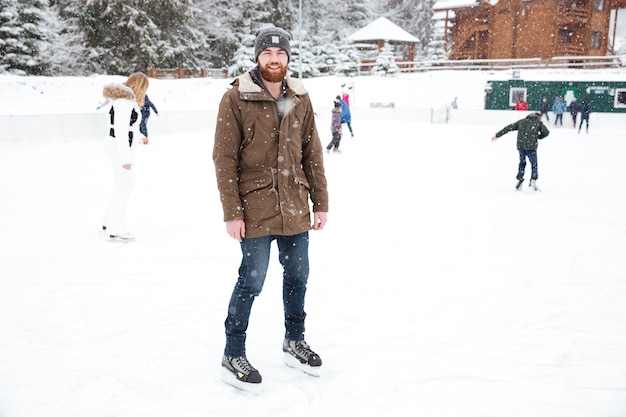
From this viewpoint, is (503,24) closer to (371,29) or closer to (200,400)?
(371,29)

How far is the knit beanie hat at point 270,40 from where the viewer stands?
251 cm

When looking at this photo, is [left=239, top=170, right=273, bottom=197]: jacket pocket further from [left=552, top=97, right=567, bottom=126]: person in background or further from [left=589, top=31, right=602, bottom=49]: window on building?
[left=589, top=31, right=602, bottom=49]: window on building

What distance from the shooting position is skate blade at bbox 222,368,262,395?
2746 mm

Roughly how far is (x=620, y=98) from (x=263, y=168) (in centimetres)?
2651

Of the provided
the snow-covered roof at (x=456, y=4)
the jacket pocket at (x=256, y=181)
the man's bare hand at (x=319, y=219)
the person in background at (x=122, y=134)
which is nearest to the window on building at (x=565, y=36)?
the snow-covered roof at (x=456, y=4)

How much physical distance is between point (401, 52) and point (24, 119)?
42.7 metres

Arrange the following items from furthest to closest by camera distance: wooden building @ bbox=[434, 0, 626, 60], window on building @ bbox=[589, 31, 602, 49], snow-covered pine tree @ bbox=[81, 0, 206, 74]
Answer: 1. window on building @ bbox=[589, 31, 602, 49]
2. wooden building @ bbox=[434, 0, 626, 60]
3. snow-covered pine tree @ bbox=[81, 0, 206, 74]

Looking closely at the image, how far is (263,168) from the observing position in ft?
8.45

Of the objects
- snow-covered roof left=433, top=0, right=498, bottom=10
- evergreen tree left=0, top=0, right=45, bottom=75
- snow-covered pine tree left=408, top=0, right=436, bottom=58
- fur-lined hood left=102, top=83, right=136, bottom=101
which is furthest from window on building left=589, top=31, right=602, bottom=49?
fur-lined hood left=102, top=83, right=136, bottom=101

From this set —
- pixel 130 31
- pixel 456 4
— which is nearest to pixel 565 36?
pixel 456 4

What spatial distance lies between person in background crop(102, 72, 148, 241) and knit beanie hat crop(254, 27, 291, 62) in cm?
279

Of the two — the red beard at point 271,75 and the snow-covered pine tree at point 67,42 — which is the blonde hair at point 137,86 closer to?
the red beard at point 271,75

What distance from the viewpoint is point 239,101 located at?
2.48m

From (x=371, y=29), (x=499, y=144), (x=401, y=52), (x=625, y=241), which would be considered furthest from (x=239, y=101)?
(x=401, y=52)
